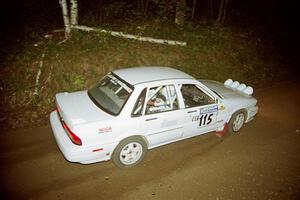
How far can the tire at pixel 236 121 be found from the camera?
20.4 ft

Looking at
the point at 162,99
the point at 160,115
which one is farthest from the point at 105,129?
the point at 162,99

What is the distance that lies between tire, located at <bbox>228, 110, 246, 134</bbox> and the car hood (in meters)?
3.27

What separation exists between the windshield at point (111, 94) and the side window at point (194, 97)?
1362 millimetres

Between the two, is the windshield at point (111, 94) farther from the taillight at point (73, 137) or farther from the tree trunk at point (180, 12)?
the tree trunk at point (180, 12)

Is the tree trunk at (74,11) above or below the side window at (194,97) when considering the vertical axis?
above

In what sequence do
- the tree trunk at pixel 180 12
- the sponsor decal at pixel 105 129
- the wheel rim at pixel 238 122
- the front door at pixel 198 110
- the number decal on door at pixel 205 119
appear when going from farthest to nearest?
the tree trunk at pixel 180 12
the wheel rim at pixel 238 122
the number decal on door at pixel 205 119
the front door at pixel 198 110
the sponsor decal at pixel 105 129

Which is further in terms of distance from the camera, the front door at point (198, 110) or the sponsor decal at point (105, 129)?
the front door at point (198, 110)

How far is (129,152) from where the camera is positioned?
4.89 metres

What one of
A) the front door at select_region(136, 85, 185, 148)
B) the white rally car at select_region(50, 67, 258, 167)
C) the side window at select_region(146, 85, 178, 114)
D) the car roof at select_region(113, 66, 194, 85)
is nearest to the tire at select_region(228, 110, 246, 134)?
the white rally car at select_region(50, 67, 258, 167)

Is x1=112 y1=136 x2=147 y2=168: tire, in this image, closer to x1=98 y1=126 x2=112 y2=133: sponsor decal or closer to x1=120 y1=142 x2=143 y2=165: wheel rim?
x1=120 y1=142 x2=143 y2=165: wheel rim

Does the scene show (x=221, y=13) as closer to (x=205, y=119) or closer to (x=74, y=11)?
(x=74, y=11)

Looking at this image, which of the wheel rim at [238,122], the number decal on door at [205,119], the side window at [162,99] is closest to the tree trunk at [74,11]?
the side window at [162,99]

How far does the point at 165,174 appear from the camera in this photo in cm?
494

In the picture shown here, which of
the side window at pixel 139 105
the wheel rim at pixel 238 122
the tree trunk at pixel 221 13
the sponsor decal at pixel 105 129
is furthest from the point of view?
the tree trunk at pixel 221 13
